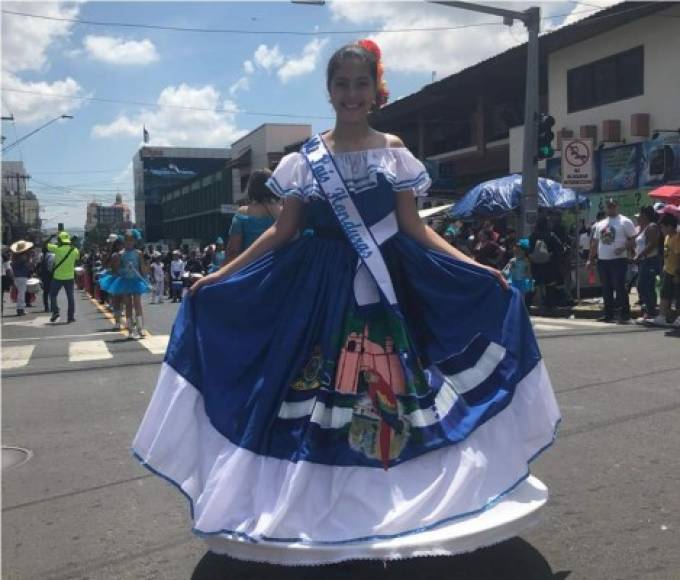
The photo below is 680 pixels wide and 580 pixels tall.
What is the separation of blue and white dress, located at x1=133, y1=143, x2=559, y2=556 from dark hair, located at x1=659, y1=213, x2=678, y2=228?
8.57 m

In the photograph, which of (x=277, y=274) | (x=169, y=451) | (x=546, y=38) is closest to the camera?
(x=169, y=451)

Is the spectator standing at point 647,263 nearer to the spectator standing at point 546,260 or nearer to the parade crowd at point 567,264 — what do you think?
the parade crowd at point 567,264

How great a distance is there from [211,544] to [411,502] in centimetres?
71

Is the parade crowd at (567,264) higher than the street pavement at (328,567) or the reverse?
A: higher

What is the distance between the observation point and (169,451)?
9.37 feet

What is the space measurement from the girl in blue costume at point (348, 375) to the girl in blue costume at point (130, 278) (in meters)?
8.73

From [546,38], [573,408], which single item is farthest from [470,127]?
[573,408]

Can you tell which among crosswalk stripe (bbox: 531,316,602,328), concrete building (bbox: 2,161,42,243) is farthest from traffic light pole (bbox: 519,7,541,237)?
concrete building (bbox: 2,161,42,243)

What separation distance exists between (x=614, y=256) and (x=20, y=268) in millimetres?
13682

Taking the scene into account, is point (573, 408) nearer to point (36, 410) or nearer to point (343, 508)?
point (343, 508)

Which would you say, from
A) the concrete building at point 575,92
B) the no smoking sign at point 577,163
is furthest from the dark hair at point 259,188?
the concrete building at point 575,92

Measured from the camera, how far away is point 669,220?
425 inches

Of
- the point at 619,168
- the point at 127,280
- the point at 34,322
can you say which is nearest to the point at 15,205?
the point at 34,322

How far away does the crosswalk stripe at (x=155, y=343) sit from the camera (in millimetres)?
9828
